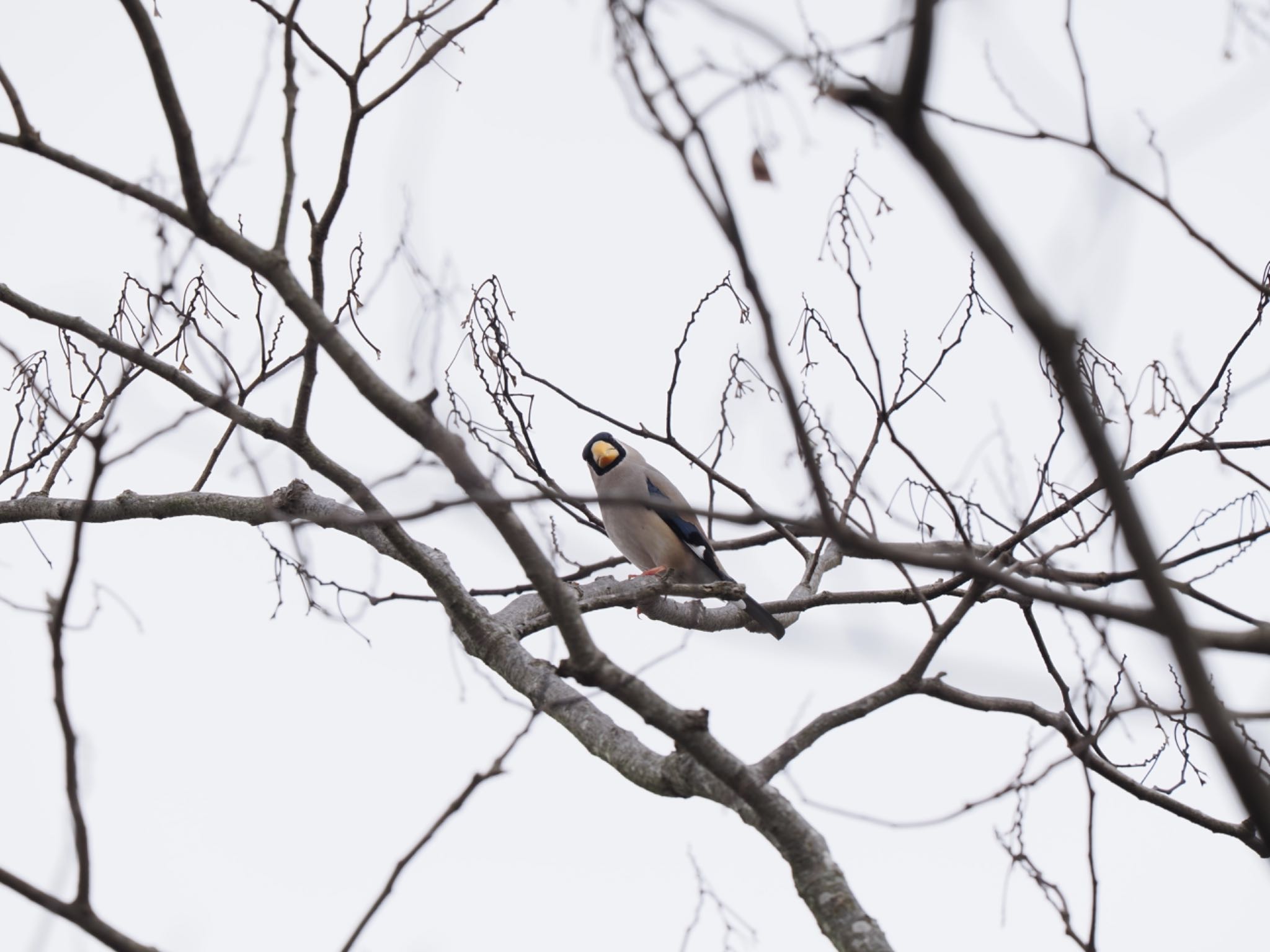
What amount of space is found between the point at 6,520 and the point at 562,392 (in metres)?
1.99

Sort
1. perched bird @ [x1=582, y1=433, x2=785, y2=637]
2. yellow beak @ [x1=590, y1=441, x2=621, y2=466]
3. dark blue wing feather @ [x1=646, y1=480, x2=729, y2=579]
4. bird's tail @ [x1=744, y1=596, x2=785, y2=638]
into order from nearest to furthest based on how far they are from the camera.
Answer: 1. bird's tail @ [x1=744, y1=596, x2=785, y2=638]
2. perched bird @ [x1=582, y1=433, x2=785, y2=637]
3. dark blue wing feather @ [x1=646, y1=480, x2=729, y2=579]
4. yellow beak @ [x1=590, y1=441, x2=621, y2=466]

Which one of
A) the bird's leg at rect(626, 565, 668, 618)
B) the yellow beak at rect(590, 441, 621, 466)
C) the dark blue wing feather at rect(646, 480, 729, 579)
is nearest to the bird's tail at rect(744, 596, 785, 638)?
the bird's leg at rect(626, 565, 668, 618)

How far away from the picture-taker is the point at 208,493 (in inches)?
155

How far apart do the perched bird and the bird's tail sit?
1.09m

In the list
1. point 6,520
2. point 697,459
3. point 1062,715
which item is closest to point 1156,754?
point 1062,715

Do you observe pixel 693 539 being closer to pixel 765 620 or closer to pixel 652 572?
pixel 652 572

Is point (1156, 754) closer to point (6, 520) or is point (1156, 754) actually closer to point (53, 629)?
point (53, 629)

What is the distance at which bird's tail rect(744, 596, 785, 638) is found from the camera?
419cm

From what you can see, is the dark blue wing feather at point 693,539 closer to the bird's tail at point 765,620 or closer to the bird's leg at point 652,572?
the bird's leg at point 652,572

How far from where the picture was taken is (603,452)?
26.7 ft

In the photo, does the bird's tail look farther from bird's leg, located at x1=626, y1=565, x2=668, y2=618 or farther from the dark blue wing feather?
the dark blue wing feather

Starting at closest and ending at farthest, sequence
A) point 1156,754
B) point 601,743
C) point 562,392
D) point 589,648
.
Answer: point 589,648 → point 601,743 → point 1156,754 → point 562,392

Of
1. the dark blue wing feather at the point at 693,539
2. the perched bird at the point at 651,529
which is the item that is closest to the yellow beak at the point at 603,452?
the perched bird at the point at 651,529

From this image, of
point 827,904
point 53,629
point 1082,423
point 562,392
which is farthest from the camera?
point 562,392
